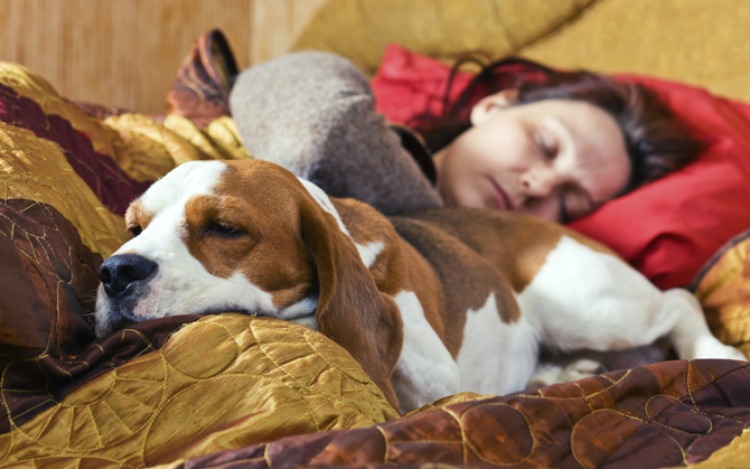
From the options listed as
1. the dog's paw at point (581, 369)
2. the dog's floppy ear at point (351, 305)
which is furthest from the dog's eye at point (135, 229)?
the dog's paw at point (581, 369)

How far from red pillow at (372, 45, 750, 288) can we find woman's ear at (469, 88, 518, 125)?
482 mm

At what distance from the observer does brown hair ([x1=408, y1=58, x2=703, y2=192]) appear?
2.50 meters

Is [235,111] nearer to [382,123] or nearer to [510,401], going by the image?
[382,123]

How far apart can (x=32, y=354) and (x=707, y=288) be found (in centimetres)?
173

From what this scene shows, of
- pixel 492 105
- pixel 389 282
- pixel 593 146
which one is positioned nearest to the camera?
pixel 389 282

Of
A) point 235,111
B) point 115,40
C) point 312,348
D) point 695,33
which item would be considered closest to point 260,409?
point 312,348

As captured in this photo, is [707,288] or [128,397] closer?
[128,397]

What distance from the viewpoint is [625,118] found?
2.59 meters

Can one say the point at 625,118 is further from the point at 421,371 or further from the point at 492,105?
the point at 421,371

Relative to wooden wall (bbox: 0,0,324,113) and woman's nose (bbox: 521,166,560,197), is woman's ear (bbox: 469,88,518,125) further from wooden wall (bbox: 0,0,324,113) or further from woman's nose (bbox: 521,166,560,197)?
wooden wall (bbox: 0,0,324,113)

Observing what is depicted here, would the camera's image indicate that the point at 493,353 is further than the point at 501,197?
No

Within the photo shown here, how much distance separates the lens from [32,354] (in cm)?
98

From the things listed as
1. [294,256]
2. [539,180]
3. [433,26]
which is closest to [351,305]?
[294,256]

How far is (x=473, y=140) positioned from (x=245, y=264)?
1.33m
